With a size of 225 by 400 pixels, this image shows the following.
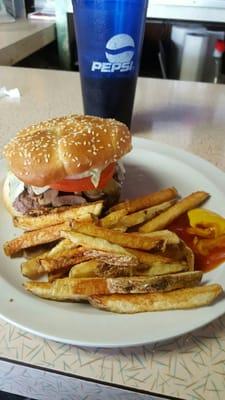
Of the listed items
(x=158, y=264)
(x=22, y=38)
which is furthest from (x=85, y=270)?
(x=22, y=38)

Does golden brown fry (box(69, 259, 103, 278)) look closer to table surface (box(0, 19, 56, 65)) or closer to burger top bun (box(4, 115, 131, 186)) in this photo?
burger top bun (box(4, 115, 131, 186))

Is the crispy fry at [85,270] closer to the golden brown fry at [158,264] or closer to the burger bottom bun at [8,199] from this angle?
the golden brown fry at [158,264]

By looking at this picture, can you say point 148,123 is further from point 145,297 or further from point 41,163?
point 145,297

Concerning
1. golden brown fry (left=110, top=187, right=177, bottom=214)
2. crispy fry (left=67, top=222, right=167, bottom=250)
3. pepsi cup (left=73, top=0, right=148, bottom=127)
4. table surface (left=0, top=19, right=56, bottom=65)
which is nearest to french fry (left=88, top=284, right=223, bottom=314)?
crispy fry (left=67, top=222, right=167, bottom=250)

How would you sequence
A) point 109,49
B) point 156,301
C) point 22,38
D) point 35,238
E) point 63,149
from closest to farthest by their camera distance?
point 156,301, point 35,238, point 63,149, point 109,49, point 22,38

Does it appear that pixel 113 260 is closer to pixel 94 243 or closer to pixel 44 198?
pixel 94 243

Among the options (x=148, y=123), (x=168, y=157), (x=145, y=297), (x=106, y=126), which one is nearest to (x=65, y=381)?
(x=145, y=297)

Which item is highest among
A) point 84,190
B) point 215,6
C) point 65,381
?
point 215,6
